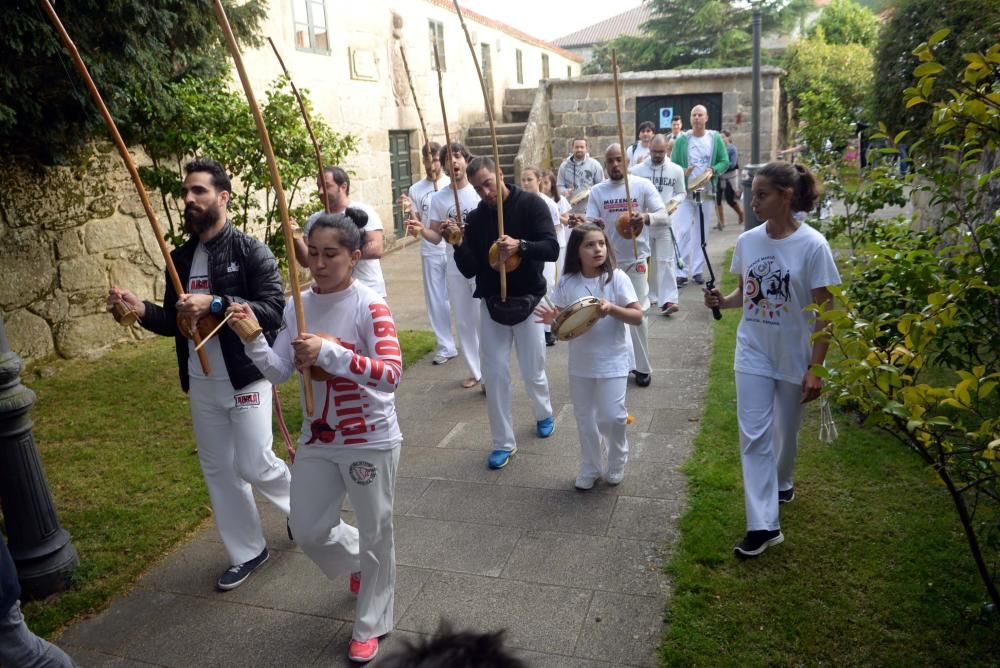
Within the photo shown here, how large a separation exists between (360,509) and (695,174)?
8.92 m

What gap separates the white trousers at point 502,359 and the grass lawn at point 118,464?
176cm

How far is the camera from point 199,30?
816 centimetres

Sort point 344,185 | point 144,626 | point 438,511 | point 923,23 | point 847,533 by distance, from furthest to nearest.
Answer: point 923,23
point 344,185
point 438,511
point 847,533
point 144,626

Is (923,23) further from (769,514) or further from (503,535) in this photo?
(503,535)

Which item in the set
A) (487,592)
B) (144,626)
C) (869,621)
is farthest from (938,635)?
(144,626)

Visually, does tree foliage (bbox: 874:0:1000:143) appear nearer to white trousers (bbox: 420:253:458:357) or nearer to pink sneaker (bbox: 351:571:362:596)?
white trousers (bbox: 420:253:458:357)

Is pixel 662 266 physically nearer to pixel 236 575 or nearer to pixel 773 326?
pixel 773 326

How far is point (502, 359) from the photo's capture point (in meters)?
5.57

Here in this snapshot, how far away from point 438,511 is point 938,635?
274 centimetres

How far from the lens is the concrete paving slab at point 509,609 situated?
3.70 meters

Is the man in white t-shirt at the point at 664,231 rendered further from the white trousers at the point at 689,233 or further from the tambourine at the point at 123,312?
the tambourine at the point at 123,312

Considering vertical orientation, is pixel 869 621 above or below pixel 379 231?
below

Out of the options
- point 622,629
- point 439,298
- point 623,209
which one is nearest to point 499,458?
point 622,629

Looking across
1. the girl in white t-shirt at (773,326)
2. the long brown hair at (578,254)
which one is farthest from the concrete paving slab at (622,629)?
the long brown hair at (578,254)
